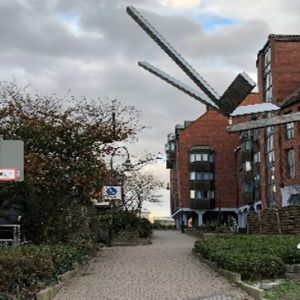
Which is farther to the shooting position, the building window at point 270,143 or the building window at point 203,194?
the building window at point 203,194

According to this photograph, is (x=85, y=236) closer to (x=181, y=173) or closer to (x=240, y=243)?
(x=240, y=243)

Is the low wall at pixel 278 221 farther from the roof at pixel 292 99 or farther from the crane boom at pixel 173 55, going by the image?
the crane boom at pixel 173 55

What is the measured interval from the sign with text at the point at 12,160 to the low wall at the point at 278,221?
2570 centimetres

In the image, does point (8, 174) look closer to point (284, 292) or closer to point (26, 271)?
point (26, 271)

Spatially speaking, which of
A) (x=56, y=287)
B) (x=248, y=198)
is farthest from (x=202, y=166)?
(x=56, y=287)

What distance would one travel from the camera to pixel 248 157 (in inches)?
2756

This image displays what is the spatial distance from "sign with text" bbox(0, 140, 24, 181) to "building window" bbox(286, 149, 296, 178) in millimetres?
44119

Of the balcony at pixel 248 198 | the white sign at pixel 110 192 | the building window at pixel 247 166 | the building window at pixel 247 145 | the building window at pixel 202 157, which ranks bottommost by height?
the white sign at pixel 110 192

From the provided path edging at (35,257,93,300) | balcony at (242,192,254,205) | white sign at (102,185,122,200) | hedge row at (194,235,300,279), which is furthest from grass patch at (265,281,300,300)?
balcony at (242,192,254,205)

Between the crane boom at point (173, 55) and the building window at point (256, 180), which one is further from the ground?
the building window at point (256, 180)

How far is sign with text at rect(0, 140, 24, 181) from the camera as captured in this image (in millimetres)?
8897

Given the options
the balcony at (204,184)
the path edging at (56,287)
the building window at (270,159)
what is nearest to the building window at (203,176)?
the balcony at (204,184)

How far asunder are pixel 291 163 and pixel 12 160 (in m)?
44.9

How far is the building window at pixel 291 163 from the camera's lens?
169 ft
